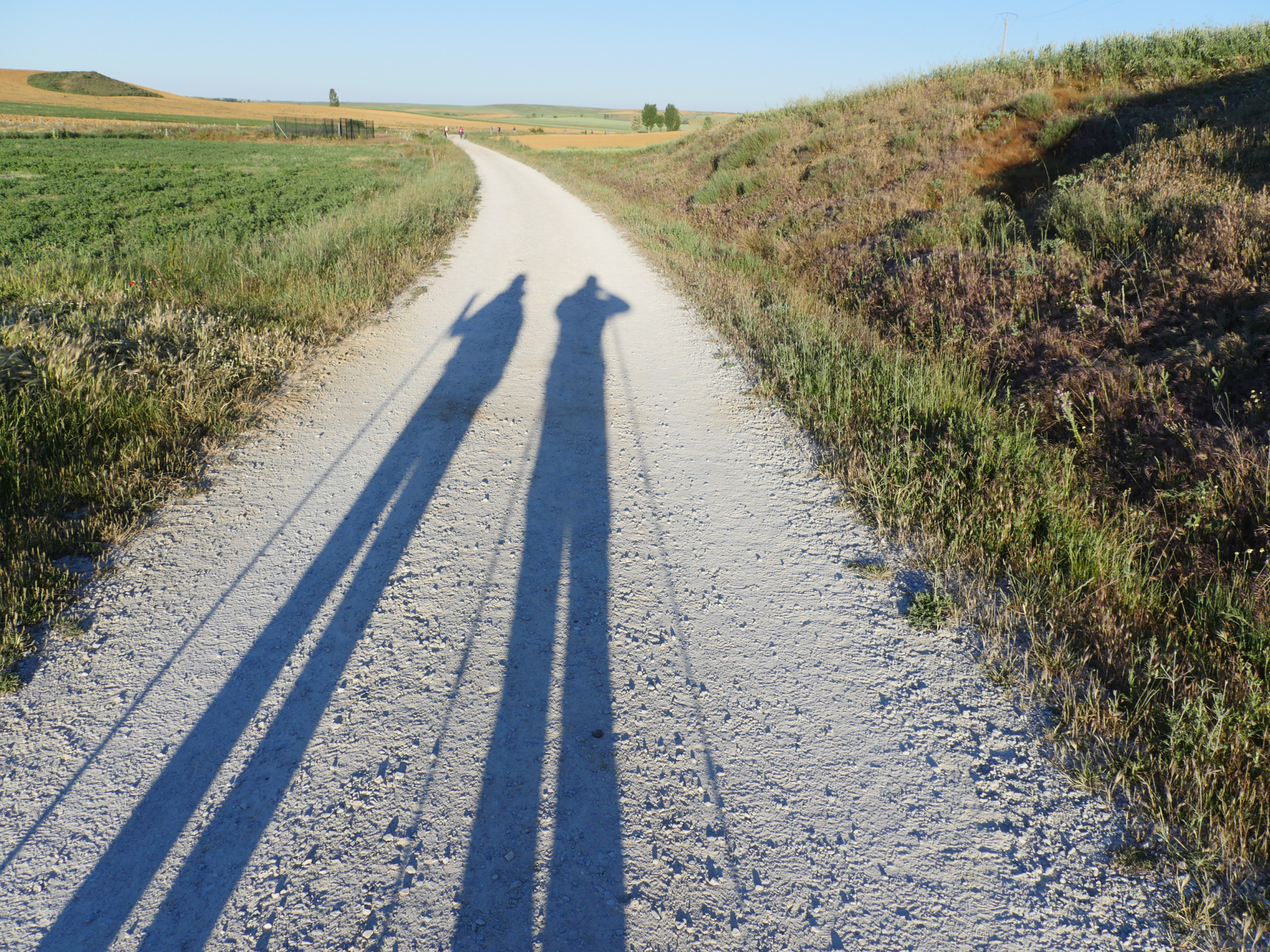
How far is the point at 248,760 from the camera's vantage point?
9.23 feet

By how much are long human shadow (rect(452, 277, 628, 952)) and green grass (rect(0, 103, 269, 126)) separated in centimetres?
9475

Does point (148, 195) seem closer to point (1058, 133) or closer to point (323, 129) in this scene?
point (1058, 133)

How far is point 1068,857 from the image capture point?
7.85 feet

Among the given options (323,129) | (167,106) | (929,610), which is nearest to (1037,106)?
(929,610)

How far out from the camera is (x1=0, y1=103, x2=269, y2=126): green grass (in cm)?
7856

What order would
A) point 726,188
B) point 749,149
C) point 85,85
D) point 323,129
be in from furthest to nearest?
point 85,85
point 323,129
point 749,149
point 726,188

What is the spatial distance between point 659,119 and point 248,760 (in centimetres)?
10739

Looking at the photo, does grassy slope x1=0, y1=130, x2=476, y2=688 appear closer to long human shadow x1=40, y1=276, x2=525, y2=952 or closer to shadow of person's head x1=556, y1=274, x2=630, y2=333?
long human shadow x1=40, y1=276, x2=525, y2=952

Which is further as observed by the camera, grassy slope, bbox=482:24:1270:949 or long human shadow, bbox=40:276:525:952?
grassy slope, bbox=482:24:1270:949

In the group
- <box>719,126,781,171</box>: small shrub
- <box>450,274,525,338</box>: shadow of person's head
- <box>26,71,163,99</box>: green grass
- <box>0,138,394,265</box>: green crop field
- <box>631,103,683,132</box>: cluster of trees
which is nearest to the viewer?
<box>450,274,525,338</box>: shadow of person's head

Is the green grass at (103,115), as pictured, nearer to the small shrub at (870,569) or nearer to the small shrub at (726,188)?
the small shrub at (726,188)

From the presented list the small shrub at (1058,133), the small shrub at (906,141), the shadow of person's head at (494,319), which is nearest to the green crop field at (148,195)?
the shadow of person's head at (494,319)

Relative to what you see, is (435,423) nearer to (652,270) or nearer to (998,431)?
(998,431)

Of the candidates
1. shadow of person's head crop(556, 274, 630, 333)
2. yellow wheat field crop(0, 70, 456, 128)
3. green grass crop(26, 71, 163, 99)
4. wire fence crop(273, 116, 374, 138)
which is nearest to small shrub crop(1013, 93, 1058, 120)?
shadow of person's head crop(556, 274, 630, 333)
